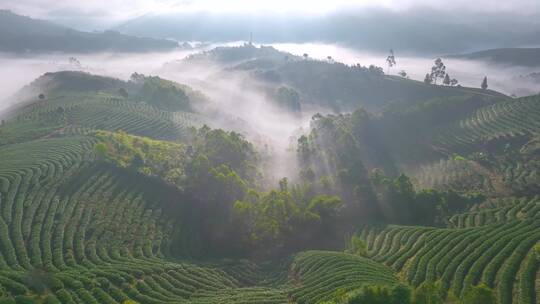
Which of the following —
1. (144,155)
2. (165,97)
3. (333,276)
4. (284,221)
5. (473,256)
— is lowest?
(284,221)

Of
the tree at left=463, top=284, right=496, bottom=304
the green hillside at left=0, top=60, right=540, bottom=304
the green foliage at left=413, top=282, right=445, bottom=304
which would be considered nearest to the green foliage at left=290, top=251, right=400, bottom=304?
the green hillside at left=0, top=60, right=540, bottom=304

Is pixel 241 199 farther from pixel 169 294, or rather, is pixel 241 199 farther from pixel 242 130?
pixel 242 130

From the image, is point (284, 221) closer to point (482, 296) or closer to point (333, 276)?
point (333, 276)

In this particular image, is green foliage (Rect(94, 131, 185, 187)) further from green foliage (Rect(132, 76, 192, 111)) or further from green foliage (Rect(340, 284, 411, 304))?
green foliage (Rect(132, 76, 192, 111))

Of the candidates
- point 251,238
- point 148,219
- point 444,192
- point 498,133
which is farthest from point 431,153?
point 148,219

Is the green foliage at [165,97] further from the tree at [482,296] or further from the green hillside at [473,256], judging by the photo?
the tree at [482,296]

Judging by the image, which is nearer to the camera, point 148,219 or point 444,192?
point 148,219

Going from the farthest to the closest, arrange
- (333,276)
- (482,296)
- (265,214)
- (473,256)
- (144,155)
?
(144,155)
(265,214)
(333,276)
(473,256)
(482,296)

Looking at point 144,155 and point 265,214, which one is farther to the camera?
point 144,155

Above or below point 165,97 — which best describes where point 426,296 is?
below

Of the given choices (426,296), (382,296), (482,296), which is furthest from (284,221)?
(482,296)

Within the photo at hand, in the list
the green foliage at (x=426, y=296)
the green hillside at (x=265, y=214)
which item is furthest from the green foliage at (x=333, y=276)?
the green foliage at (x=426, y=296)
